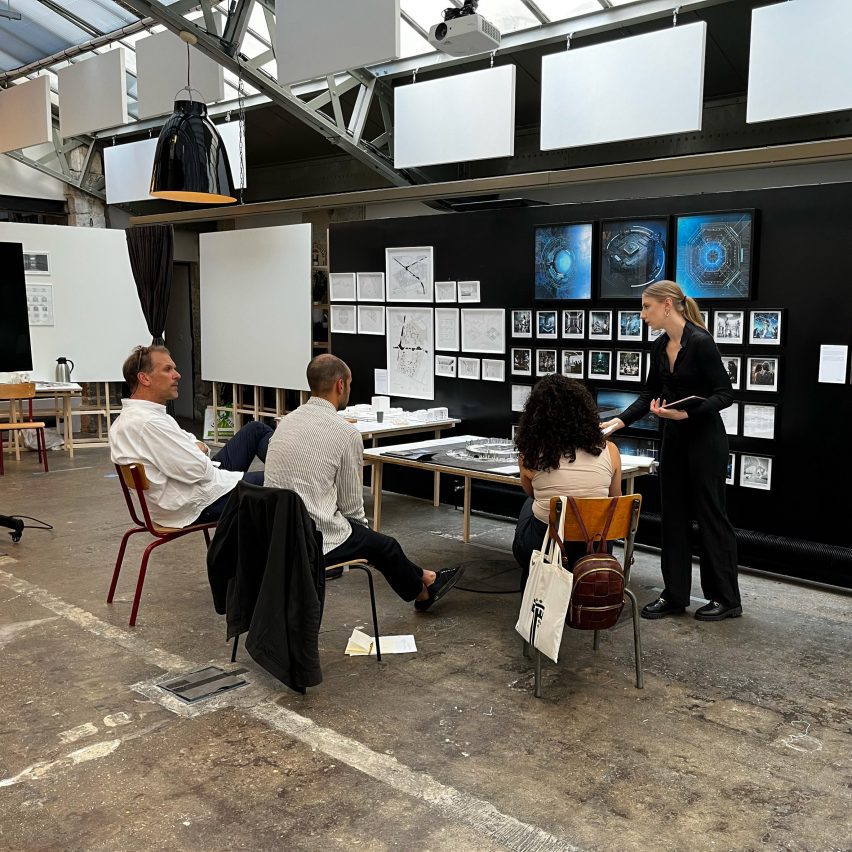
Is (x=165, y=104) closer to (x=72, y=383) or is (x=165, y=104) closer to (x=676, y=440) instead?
(x=72, y=383)

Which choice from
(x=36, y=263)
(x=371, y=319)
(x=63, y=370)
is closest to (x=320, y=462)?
(x=371, y=319)

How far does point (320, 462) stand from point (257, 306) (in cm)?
609

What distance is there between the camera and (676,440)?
13.8ft

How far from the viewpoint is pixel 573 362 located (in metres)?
6.07

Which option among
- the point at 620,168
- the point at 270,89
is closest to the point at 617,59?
the point at 620,168

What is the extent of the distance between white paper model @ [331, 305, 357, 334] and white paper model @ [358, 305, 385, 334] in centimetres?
10

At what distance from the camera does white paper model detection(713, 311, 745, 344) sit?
17.1ft

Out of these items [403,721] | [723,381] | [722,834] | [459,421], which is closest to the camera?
[722,834]

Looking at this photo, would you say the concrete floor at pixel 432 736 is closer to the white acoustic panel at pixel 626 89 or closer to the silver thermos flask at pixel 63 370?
the white acoustic panel at pixel 626 89

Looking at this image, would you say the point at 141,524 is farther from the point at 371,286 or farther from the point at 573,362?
the point at 371,286

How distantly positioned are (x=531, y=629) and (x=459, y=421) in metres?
3.67

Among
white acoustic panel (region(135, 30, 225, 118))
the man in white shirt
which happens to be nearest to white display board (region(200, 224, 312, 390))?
white acoustic panel (region(135, 30, 225, 118))

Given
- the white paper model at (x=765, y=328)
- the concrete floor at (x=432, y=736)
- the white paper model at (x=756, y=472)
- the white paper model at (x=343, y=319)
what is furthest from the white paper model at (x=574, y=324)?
the white paper model at (x=343, y=319)

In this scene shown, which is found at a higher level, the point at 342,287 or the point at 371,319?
the point at 342,287
